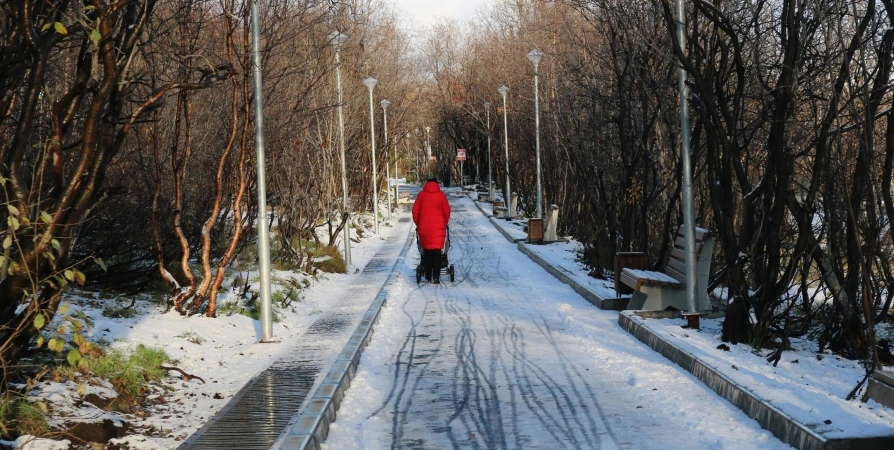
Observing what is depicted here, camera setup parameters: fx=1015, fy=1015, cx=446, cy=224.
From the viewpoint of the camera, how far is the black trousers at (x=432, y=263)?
19.8 m

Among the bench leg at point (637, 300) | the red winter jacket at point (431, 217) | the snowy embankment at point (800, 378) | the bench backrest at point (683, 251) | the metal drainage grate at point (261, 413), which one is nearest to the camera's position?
the snowy embankment at point (800, 378)

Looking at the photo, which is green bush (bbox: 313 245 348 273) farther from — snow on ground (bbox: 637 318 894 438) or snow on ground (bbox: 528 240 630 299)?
A: snow on ground (bbox: 637 318 894 438)

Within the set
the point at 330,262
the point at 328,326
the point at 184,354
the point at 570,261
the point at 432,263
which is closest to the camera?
the point at 184,354

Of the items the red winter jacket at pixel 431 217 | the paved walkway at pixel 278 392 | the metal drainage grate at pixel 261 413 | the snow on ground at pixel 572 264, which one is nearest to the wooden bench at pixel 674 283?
the snow on ground at pixel 572 264

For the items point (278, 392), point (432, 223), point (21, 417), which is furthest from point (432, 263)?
point (21, 417)

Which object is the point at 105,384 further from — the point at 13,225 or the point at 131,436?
the point at 13,225

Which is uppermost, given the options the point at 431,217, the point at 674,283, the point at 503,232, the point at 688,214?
the point at 688,214

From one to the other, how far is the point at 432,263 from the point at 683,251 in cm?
750

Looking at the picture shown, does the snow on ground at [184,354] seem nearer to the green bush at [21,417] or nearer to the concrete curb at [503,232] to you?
the green bush at [21,417]

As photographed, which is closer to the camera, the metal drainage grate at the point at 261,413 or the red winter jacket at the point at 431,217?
the metal drainage grate at the point at 261,413

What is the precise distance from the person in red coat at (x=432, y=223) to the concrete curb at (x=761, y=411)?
8.57 metres

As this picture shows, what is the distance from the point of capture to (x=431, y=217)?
63.8ft

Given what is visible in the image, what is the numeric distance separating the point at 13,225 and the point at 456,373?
19.5 ft

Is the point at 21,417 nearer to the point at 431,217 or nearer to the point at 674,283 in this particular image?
the point at 674,283
